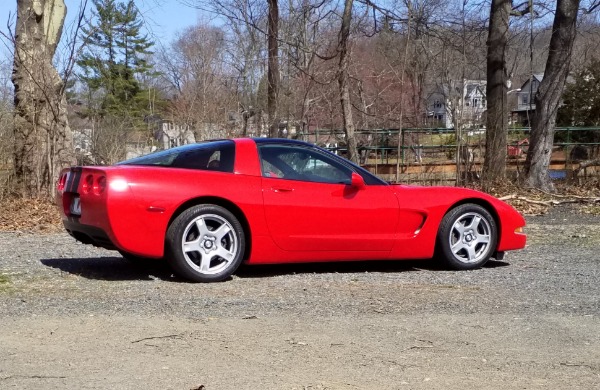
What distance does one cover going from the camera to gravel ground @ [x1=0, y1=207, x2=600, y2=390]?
4.25 m

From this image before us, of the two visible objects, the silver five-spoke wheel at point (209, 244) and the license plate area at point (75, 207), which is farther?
the license plate area at point (75, 207)

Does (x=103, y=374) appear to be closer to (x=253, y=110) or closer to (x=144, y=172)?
(x=144, y=172)

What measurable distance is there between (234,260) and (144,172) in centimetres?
108

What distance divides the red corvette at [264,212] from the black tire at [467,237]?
0.01 m

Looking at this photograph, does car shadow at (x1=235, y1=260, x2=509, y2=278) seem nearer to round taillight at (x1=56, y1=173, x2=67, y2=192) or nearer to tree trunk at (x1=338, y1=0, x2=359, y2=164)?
round taillight at (x1=56, y1=173, x2=67, y2=192)

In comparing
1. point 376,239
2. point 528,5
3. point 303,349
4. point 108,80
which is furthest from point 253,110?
point 303,349

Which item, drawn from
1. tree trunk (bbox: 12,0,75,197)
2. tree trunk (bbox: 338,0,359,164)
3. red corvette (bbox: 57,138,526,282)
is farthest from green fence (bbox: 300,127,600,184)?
red corvette (bbox: 57,138,526,282)

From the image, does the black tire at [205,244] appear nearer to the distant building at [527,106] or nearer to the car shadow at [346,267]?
the car shadow at [346,267]

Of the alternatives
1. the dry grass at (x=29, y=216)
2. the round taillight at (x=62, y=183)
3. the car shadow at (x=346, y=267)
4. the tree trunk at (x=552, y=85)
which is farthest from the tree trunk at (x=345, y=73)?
the round taillight at (x=62, y=183)

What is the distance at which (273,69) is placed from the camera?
832 inches

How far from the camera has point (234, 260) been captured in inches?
270

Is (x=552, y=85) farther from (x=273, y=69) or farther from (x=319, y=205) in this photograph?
(x=319, y=205)

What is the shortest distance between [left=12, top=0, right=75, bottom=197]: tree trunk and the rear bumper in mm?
6797

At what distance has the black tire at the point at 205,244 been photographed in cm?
662
